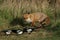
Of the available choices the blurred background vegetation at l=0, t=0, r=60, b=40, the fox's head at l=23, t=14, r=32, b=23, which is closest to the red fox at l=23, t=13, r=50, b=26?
the fox's head at l=23, t=14, r=32, b=23

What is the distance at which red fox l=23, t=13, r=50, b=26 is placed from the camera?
35.4 feet

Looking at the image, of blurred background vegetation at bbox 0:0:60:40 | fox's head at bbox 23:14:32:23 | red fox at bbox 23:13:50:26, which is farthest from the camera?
blurred background vegetation at bbox 0:0:60:40

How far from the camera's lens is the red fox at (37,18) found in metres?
10.8

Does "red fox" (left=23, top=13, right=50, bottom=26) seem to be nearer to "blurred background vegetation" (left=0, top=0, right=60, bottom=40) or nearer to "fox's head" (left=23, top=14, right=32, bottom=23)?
"fox's head" (left=23, top=14, right=32, bottom=23)

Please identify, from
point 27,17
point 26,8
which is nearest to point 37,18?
point 27,17

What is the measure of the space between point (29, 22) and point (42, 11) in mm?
1090

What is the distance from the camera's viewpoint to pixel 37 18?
35.9ft

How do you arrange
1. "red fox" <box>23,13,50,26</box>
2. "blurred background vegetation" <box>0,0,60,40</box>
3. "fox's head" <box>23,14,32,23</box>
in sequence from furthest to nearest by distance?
"blurred background vegetation" <box>0,0,60,40</box>
"fox's head" <box>23,14,32,23</box>
"red fox" <box>23,13,50,26</box>

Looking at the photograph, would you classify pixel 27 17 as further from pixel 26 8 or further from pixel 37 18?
pixel 26 8

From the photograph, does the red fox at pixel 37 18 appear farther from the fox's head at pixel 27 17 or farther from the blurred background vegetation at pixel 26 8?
the blurred background vegetation at pixel 26 8

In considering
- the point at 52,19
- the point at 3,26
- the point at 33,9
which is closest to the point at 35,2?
the point at 33,9

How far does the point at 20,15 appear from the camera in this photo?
1137cm

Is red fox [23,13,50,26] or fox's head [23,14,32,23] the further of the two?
fox's head [23,14,32,23]

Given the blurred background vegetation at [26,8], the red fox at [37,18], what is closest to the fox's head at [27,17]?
the red fox at [37,18]
